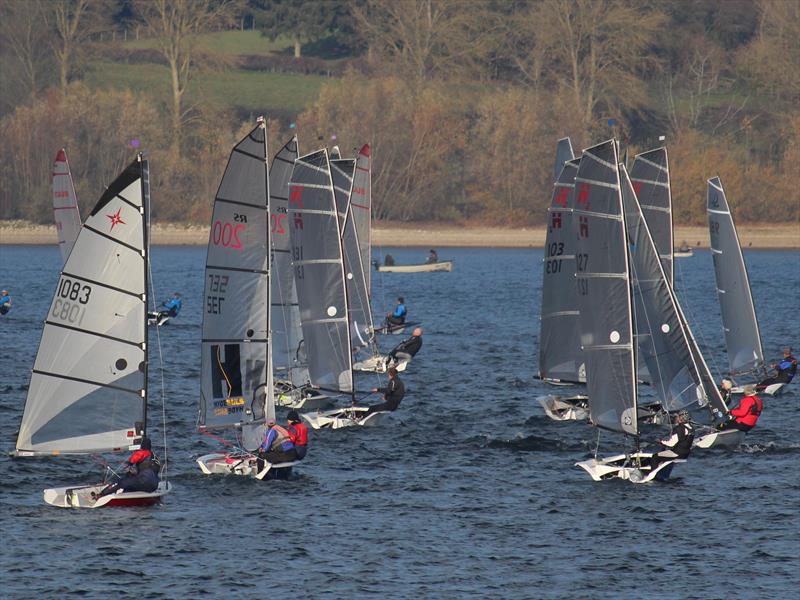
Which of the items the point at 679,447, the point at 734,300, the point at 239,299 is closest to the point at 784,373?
the point at 734,300

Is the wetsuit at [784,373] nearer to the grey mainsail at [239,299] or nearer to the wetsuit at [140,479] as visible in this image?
the grey mainsail at [239,299]

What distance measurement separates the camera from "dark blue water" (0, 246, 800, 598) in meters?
25.3

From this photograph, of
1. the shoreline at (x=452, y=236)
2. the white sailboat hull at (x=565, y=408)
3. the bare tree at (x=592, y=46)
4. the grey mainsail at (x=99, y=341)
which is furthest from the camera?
the bare tree at (x=592, y=46)

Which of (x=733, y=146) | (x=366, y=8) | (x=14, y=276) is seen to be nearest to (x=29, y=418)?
(x=14, y=276)

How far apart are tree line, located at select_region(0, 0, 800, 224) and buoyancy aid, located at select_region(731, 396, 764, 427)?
285 feet

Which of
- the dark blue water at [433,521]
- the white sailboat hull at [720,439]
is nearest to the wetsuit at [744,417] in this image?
the white sailboat hull at [720,439]

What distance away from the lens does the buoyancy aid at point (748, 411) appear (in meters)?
35.5

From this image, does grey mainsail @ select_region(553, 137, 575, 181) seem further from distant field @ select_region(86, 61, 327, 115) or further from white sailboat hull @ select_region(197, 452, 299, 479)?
distant field @ select_region(86, 61, 327, 115)

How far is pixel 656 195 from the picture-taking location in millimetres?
42406

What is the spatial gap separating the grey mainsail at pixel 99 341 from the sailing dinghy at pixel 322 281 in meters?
11.0

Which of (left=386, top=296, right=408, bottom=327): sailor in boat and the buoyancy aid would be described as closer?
the buoyancy aid

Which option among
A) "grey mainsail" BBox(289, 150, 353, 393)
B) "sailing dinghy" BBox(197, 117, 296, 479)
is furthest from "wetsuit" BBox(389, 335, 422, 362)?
"sailing dinghy" BBox(197, 117, 296, 479)

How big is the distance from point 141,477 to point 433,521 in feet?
19.7

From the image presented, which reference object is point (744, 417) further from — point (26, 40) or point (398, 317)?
point (26, 40)
